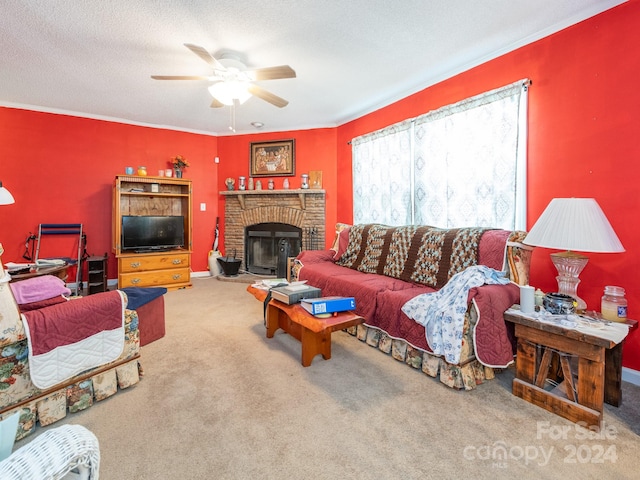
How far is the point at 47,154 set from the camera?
423 centimetres

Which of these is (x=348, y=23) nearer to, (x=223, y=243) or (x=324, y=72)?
(x=324, y=72)

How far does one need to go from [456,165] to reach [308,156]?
2606 millimetres

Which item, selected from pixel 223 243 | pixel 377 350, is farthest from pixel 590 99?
pixel 223 243

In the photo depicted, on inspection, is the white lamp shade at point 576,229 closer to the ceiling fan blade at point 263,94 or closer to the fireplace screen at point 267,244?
Result: the ceiling fan blade at point 263,94

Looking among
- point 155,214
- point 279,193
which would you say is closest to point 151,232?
point 155,214

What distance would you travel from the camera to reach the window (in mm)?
2646

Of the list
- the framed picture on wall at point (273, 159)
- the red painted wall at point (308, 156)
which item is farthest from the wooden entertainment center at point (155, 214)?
the framed picture on wall at point (273, 159)

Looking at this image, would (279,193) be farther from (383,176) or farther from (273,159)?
(383,176)

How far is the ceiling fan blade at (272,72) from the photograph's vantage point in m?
2.42

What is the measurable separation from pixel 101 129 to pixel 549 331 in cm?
577

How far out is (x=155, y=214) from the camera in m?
4.96

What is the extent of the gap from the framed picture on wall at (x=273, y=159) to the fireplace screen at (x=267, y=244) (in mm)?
892

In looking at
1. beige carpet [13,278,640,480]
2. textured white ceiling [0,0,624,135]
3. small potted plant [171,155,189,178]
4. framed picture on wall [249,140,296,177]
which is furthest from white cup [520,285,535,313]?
small potted plant [171,155,189,178]

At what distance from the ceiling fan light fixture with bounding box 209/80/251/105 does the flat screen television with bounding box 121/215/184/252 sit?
2.37 m
